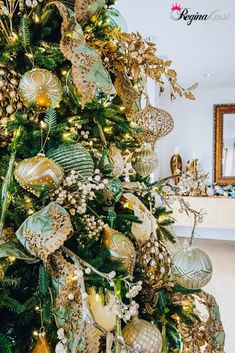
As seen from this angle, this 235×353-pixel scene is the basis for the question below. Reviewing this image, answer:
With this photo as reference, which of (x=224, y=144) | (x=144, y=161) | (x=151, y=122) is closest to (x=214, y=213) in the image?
(x=224, y=144)

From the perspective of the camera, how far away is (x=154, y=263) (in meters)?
0.75

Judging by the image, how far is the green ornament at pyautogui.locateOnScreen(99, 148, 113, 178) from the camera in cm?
73

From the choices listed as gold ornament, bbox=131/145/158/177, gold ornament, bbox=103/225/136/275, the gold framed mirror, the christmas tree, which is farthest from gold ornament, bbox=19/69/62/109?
the gold framed mirror

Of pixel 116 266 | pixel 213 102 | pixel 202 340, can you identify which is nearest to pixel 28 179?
pixel 116 266

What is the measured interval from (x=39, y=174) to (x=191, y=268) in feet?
1.20

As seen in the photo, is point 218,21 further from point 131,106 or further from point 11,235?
point 11,235

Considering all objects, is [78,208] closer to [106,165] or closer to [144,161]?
[106,165]

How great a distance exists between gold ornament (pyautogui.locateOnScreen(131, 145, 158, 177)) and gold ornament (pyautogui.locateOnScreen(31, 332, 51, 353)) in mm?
538

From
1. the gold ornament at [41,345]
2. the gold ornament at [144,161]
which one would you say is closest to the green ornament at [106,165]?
the gold ornament at [144,161]

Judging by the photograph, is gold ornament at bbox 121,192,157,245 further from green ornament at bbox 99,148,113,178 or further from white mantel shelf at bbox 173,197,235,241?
white mantel shelf at bbox 173,197,235,241

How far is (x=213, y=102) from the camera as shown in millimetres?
4816

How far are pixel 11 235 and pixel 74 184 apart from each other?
0.15m

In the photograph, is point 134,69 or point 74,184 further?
point 134,69

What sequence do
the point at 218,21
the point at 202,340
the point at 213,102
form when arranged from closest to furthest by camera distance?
the point at 202,340 → the point at 218,21 → the point at 213,102
